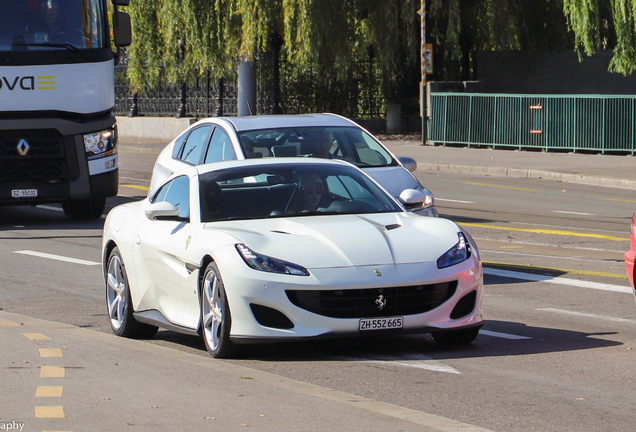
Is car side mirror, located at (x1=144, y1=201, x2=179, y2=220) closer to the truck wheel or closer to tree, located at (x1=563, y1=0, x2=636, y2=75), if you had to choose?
the truck wheel

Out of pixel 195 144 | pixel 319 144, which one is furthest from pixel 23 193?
pixel 319 144

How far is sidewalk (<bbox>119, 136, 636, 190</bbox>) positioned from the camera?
24.5 metres

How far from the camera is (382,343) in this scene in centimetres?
835

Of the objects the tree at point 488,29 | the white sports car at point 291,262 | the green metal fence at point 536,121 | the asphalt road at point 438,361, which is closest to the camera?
the asphalt road at point 438,361

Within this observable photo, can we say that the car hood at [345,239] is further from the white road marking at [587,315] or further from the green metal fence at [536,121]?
the green metal fence at [536,121]

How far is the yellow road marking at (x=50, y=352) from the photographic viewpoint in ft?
24.0

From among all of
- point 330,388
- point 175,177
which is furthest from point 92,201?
point 330,388

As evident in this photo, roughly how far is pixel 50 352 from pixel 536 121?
80.6 ft

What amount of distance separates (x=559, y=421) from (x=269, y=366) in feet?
7.51

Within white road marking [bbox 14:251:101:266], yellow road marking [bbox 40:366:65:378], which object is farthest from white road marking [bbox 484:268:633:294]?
yellow road marking [bbox 40:366:65:378]

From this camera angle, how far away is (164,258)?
330 inches

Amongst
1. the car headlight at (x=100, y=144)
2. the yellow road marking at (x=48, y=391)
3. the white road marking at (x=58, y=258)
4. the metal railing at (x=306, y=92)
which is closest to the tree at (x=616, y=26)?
the metal railing at (x=306, y=92)

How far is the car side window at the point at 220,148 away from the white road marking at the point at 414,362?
14.1 ft

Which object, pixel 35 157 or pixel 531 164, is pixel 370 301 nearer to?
pixel 35 157
